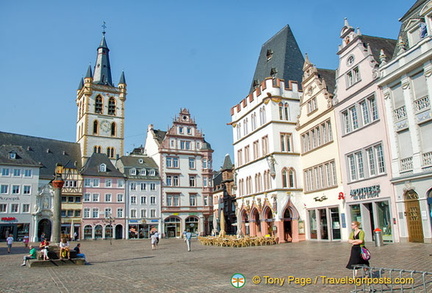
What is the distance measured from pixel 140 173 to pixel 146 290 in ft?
189

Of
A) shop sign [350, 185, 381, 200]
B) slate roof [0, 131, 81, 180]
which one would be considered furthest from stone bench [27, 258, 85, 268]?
slate roof [0, 131, 81, 180]

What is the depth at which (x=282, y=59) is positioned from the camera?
43500mm

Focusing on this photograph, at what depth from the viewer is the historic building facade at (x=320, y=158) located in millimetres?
32625

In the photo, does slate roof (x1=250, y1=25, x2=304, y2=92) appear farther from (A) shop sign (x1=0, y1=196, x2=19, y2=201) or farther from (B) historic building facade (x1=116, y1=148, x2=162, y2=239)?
(A) shop sign (x1=0, y1=196, x2=19, y2=201)

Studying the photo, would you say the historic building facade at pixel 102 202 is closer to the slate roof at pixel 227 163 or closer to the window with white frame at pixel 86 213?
the window with white frame at pixel 86 213

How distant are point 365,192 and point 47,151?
194 ft

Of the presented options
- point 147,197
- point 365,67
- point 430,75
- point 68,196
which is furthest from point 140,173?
point 430,75

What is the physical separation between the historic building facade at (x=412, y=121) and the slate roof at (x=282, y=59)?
54.4ft

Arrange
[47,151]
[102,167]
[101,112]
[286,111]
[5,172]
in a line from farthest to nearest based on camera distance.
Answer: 1. [101,112]
2. [47,151]
3. [102,167]
4. [5,172]
5. [286,111]

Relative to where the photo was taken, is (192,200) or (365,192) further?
(192,200)

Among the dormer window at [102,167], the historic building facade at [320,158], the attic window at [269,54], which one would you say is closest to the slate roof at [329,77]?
the historic building facade at [320,158]

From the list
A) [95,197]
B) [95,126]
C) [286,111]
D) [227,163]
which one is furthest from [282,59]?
[95,126]

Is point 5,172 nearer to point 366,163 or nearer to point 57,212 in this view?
point 57,212

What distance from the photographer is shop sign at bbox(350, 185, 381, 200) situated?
89.3 ft
